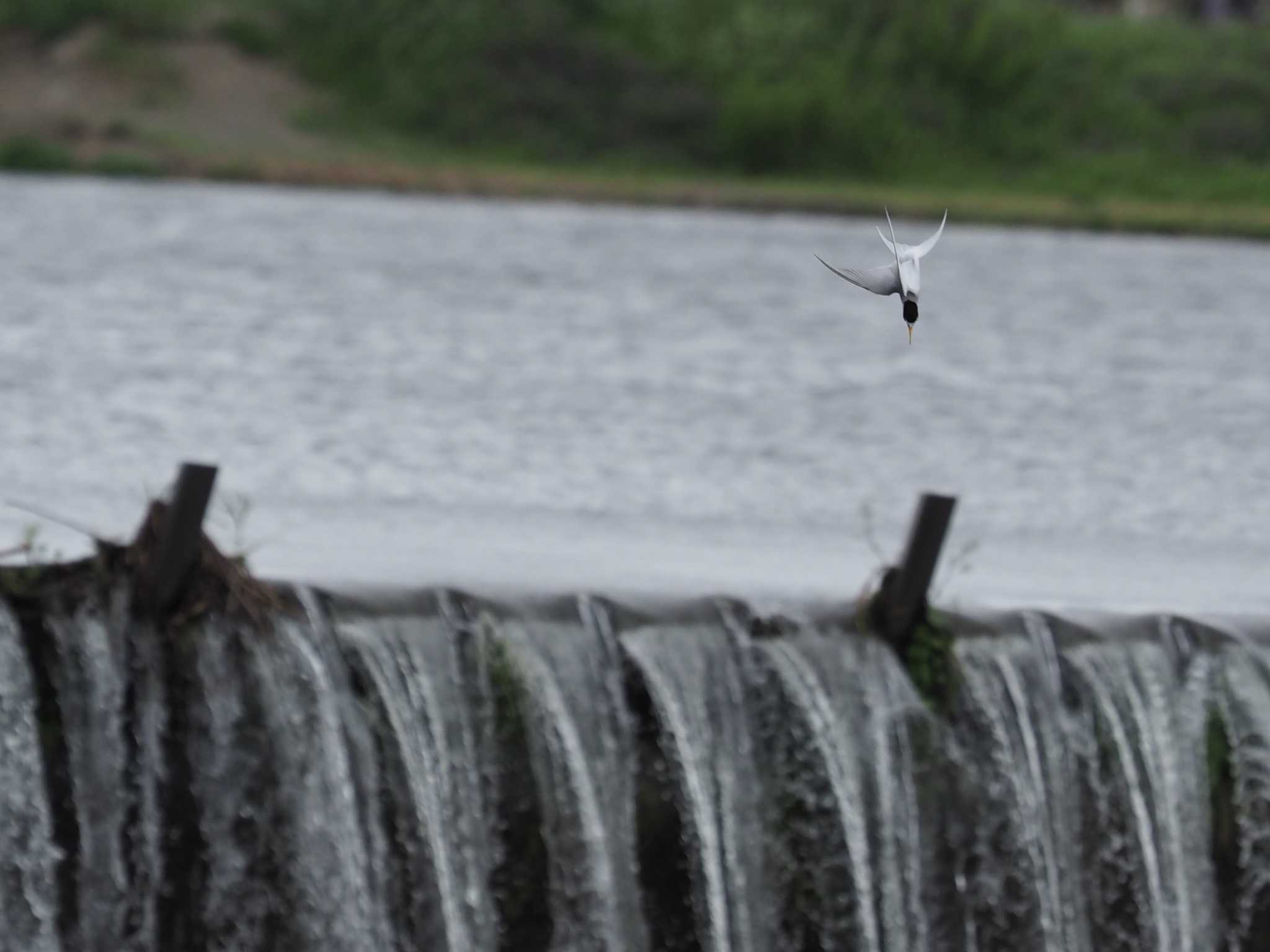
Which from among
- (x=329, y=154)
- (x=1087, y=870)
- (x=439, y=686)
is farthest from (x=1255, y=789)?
(x=329, y=154)

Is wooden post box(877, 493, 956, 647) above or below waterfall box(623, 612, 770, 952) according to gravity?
above

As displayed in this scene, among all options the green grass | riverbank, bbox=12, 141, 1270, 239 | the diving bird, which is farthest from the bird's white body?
the green grass

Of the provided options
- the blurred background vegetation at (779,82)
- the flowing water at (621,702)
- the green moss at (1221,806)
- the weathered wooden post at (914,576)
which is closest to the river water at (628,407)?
the flowing water at (621,702)

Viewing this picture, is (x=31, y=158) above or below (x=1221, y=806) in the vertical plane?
above

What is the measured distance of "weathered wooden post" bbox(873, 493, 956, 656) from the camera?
956 cm

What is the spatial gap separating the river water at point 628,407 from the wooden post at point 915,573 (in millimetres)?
1202

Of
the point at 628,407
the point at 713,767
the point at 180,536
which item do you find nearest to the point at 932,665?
the point at 713,767

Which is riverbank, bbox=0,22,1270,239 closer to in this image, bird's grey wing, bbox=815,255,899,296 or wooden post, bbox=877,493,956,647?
wooden post, bbox=877,493,956,647

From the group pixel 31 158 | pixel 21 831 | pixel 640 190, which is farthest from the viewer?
pixel 640 190

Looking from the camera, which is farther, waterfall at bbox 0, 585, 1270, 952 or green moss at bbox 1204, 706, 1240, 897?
green moss at bbox 1204, 706, 1240, 897

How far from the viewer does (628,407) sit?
1995 cm

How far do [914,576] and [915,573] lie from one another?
0.09 feet

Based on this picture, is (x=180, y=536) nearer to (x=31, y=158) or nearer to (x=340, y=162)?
(x=31, y=158)

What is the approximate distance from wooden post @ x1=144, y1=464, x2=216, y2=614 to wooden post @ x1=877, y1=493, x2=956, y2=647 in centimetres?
256
